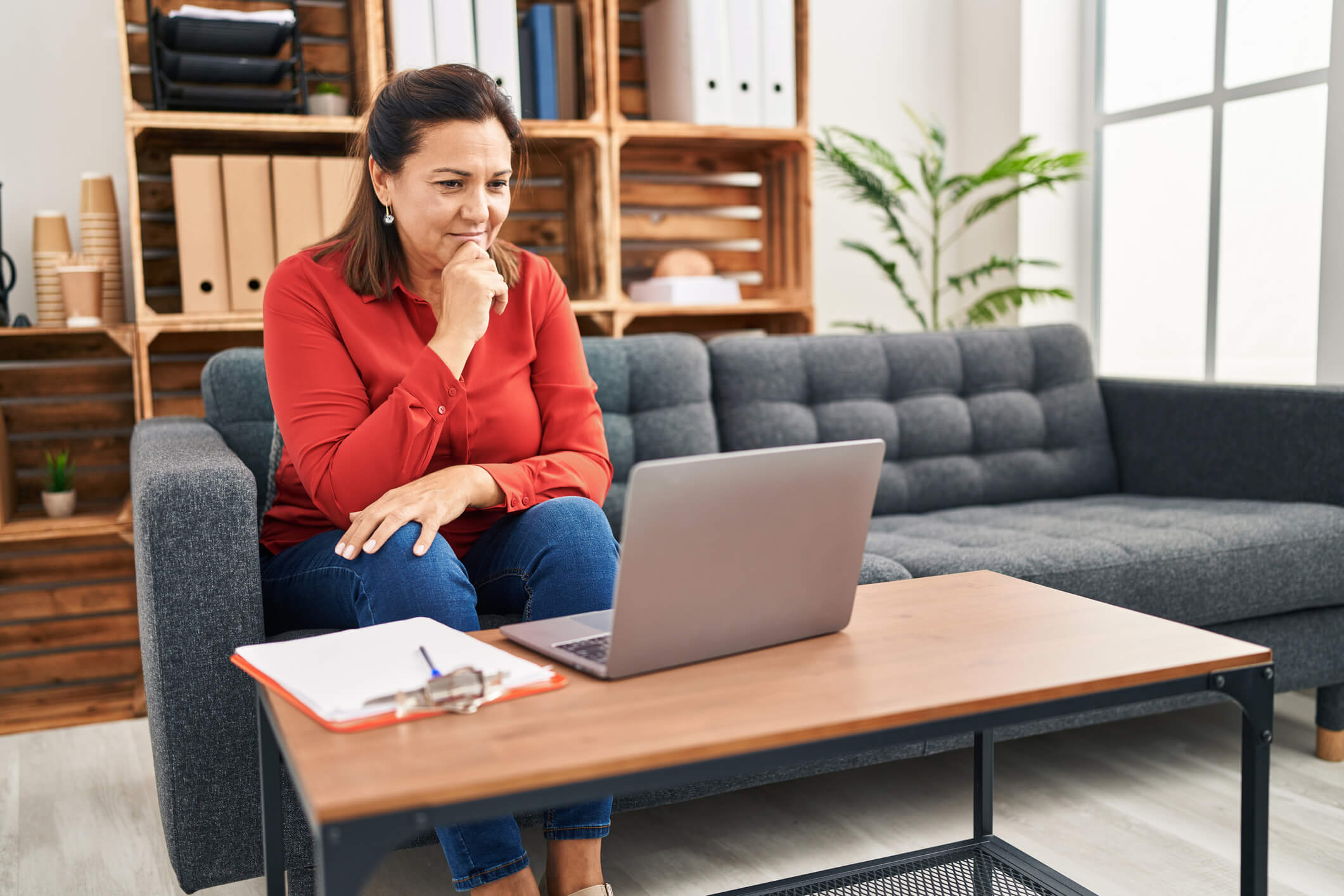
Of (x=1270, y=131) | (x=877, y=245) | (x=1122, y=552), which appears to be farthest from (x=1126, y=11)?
(x=1122, y=552)

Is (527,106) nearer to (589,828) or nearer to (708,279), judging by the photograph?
(708,279)

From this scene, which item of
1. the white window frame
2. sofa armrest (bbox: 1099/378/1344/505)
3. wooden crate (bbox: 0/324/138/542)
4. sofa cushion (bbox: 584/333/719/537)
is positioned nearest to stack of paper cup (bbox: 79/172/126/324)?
wooden crate (bbox: 0/324/138/542)

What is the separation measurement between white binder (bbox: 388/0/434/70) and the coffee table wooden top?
172 cm

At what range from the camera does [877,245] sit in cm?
335

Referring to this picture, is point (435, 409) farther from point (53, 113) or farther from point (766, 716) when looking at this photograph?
point (53, 113)

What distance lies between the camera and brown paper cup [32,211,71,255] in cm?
240

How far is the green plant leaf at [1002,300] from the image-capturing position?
2904 millimetres

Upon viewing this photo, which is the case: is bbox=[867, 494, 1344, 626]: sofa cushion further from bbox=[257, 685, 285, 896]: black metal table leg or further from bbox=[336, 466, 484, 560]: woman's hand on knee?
bbox=[257, 685, 285, 896]: black metal table leg

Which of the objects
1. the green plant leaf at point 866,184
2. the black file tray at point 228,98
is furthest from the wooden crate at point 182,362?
the green plant leaf at point 866,184

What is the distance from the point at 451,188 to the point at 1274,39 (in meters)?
2.23

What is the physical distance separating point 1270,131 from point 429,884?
2557 mm

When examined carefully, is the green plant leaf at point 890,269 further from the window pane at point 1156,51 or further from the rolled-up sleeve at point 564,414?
the rolled-up sleeve at point 564,414

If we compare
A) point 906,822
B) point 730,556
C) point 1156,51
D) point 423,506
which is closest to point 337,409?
point 423,506

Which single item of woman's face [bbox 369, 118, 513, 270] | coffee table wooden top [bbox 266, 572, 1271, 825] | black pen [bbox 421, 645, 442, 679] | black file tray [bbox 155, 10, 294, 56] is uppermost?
black file tray [bbox 155, 10, 294, 56]
